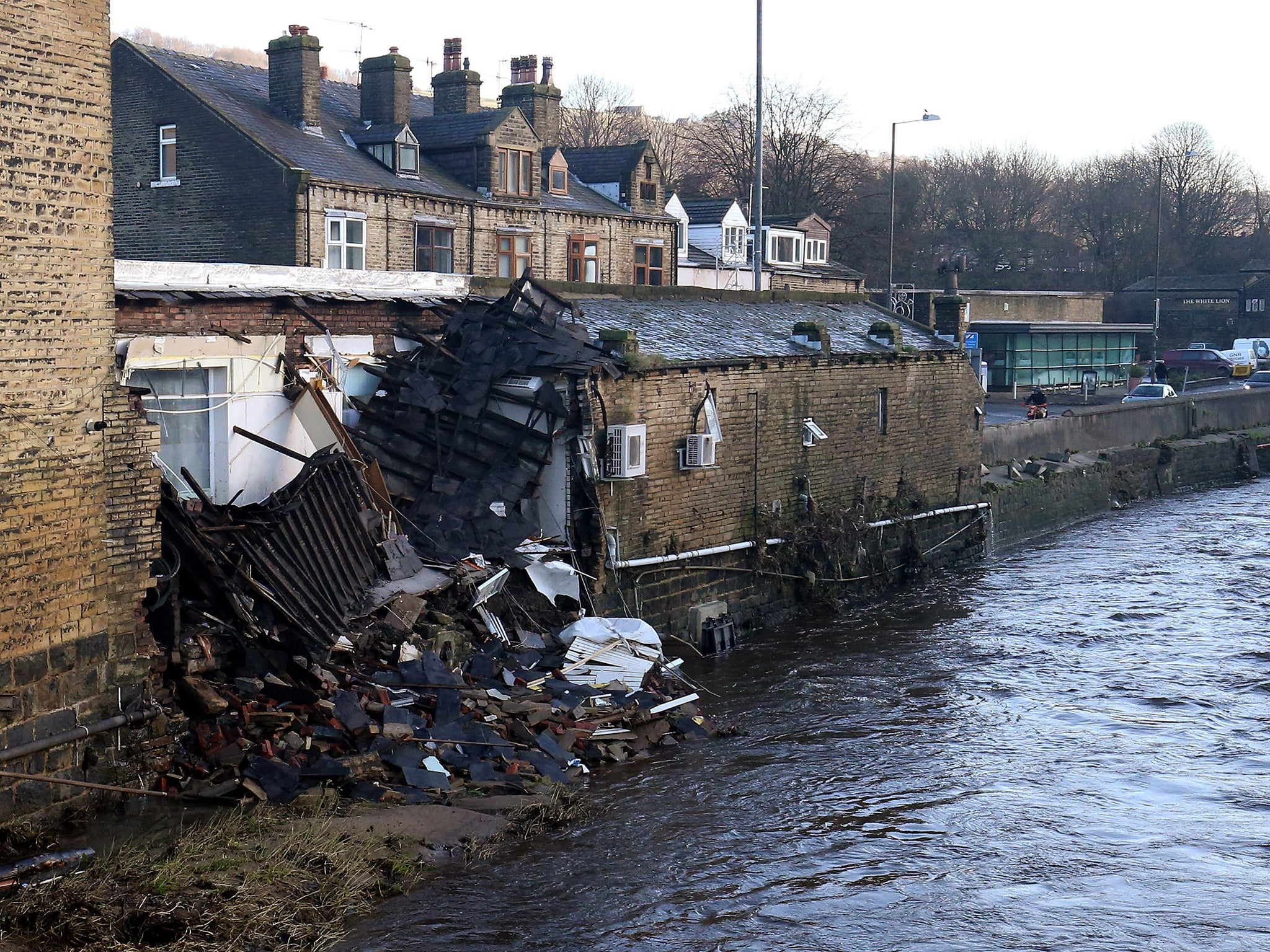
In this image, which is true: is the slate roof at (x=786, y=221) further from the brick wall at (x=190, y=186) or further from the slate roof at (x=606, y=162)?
the brick wall at (x=190, y=186)

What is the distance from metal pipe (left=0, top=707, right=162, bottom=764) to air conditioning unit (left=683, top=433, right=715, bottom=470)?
10.2 metres

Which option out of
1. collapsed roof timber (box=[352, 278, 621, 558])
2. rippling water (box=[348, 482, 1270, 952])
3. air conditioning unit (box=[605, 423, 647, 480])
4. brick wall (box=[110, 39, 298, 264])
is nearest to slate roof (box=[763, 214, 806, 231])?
brick wall (box=[110, 39, 298, 264])

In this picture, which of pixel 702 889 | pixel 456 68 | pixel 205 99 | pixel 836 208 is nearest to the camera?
pixel 702 889

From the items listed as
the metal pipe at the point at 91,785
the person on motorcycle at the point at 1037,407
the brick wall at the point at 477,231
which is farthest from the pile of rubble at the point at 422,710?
the person on motorcycle at the point at 1037,407

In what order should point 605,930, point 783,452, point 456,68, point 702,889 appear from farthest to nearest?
point 456,68 < point 783,452 < point 702,889 < point 605,930

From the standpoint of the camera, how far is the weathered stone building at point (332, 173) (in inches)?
1180

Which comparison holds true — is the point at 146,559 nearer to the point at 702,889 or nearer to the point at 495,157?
the point at 702,889

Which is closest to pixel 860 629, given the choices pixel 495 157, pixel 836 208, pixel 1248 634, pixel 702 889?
A: pixel 1248 634

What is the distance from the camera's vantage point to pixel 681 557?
19984mm

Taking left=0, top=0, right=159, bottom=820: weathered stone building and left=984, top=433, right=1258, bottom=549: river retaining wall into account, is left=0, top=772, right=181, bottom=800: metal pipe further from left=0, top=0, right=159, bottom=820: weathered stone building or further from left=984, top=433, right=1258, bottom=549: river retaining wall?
left=984, top=433, right=1258, bottom=549: river retaining wall

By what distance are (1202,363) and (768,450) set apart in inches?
1900

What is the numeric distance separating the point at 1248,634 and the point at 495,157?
22.2 m

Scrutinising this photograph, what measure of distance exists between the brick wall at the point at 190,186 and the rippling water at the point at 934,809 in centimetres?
1593

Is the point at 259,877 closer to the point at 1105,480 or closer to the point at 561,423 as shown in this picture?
the point at 561,423
